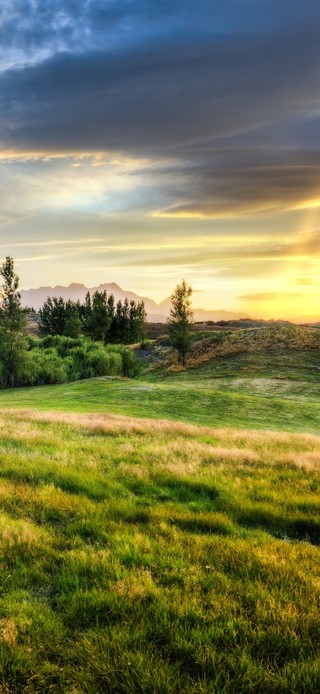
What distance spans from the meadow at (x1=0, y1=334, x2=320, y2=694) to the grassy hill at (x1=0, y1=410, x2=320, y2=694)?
0.05 ft

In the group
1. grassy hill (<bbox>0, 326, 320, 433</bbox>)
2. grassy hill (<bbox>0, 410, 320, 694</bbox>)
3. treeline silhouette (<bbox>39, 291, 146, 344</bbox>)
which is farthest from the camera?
treeline silhouette (<bbox>39, 291, 146, 344</bbox>)

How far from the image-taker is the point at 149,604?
432 cm

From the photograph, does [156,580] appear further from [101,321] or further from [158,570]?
[101,321]

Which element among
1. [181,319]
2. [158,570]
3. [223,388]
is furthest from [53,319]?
[158,570]

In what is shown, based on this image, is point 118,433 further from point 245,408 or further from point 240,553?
point 245,408

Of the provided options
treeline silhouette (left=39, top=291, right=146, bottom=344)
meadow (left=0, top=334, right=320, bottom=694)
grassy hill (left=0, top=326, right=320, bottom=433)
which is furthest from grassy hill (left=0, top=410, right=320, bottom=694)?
treeline silhouette (left=39, top=291, right=146, bottom=344)

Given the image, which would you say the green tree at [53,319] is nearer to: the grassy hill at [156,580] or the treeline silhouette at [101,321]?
the treeline silhouette at [101,321]

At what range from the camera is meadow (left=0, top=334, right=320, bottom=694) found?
353cm

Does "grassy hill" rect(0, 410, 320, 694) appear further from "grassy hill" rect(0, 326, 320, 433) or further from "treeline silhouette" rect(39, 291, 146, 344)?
"treeline silhouette" rect(39, 291, 146, 344)

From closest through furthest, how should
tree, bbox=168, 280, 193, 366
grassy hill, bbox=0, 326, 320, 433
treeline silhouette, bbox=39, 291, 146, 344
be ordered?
grassy hill, bbox=0, 326, 320, 433, tree, bbox=168, 280, 193, 366, treeline silhouette, bbox=39, 291, 146, 344

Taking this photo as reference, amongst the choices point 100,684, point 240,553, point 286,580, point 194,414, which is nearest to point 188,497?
point 240,553

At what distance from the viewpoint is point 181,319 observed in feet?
245

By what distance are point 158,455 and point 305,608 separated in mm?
7022

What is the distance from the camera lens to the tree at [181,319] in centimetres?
7450
